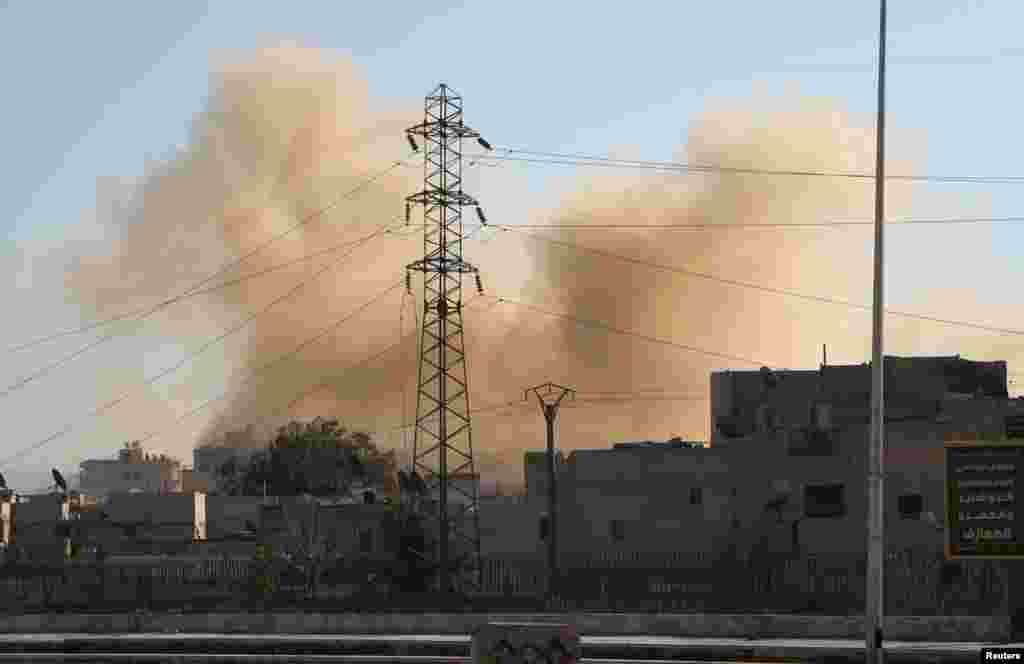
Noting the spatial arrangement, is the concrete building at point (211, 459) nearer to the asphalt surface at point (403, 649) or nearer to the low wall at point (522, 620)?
the low wall at point (522, 620)

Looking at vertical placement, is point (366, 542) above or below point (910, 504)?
below

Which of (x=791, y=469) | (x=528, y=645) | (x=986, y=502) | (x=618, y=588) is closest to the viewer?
(x=528, y=645)

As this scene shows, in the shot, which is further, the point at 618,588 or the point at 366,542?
the point at 366,542

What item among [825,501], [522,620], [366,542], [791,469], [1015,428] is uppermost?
[1015,428]

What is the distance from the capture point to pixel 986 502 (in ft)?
84.7

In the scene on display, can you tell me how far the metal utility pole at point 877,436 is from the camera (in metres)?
26.8

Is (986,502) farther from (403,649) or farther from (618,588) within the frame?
(618,588)

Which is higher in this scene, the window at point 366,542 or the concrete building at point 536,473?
the concrete building at point 536,473

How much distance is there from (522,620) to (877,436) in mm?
14005

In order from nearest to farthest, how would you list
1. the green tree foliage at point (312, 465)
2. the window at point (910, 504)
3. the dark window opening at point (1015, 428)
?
the dark window opening at point (1015, 428) → the window at point (910, 504) → the green tree foliage at point (312, 465)

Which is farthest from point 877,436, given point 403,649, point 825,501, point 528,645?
point 825,501

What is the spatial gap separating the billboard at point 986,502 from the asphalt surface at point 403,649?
550cm

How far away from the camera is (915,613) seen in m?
38.5

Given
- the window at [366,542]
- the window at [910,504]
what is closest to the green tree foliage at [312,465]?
the window at [366,542]
